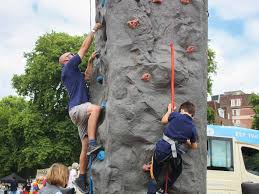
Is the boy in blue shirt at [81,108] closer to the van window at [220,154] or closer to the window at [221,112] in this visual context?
the van window at [220,154]

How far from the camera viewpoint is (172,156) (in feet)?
16.0

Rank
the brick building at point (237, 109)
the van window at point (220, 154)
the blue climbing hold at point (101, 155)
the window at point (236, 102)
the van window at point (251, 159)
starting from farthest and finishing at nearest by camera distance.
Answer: the window at point (236, 102) < the brick building at point (237, 109) < the van window at point (251, 159) < the van window at point (220, 154) < the blue climbing hold at point (101, 155)

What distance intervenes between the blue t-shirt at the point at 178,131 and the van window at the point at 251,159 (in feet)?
32.9

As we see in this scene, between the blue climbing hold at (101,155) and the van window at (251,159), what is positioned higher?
the van window at (251,159)

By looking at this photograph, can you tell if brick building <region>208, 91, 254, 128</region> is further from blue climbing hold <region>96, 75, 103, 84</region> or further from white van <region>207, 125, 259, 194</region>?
blue climbing hold <region>96, 75, 103, 84</region>

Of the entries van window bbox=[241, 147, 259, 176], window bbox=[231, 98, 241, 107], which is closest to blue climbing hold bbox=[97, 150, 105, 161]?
van window bbox=[241, 147, 259, 176]

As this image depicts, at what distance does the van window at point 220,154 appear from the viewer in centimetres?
1418

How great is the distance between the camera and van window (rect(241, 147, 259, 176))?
47.4 feet

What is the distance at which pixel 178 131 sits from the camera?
4918 millimetres

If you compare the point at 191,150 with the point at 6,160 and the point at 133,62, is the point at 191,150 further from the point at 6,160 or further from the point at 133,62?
the point at 6,160

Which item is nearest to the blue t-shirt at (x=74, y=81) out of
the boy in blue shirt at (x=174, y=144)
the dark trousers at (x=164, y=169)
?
the boy in blue shirt at (x=174, y=144)

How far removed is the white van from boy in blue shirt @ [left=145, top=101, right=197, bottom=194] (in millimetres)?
9130

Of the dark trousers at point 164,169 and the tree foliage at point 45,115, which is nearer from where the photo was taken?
the dark trousers at point 164,169

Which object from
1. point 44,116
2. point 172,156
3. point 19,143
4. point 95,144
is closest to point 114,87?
point 95,144
